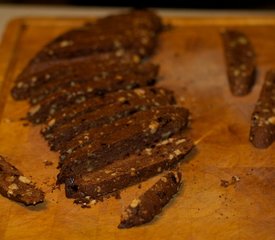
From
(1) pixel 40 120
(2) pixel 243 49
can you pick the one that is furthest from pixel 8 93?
(2) pixel 243 49

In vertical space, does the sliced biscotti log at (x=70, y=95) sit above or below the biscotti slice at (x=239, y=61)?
above

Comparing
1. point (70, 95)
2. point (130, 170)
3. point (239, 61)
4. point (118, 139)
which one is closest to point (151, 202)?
point (130, 170)

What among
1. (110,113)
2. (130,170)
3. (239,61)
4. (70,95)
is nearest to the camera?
(130,170)

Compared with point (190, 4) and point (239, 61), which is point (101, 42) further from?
point (190, 4)

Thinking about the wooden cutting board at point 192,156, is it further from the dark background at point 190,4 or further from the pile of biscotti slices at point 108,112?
the dark background at point 190,4

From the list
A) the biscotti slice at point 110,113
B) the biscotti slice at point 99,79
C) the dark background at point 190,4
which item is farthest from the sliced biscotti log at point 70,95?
the dark background at point 190,4

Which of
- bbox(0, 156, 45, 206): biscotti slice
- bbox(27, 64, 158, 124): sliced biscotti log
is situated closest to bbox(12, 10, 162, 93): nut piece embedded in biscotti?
bbox(27, 64, 158, 124): sliced biscotti log

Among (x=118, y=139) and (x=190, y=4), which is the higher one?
(x=118, y=139)
